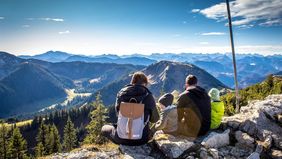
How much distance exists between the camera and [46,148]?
7056 centimetres

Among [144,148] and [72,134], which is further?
[72,134]

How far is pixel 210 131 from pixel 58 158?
7931 millimetres

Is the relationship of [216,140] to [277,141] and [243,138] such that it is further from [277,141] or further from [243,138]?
[277,141]

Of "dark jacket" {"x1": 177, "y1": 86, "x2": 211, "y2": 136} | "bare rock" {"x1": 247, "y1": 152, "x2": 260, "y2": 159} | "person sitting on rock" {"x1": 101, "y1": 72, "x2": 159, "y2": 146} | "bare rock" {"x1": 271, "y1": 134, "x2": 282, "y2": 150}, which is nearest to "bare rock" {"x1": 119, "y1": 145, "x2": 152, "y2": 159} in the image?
"person sitting on rock" {"x1": 101, "y1": 72, "x2": 159, "y2": 146}

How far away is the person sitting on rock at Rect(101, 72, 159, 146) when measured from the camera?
37.3 ft

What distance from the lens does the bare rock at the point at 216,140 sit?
37.9 feet

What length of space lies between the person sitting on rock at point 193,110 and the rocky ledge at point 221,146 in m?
0.52

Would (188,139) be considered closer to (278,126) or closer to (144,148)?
(144,148)

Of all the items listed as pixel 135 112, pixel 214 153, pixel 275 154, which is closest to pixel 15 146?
pixel 135 112

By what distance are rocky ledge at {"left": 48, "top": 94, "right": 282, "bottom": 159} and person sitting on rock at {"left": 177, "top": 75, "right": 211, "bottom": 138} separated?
52 cm

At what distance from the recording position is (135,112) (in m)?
11.4

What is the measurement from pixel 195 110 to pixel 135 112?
310cm

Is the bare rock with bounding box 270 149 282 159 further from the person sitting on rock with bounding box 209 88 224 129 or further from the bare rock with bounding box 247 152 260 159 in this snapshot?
the person sitting on rock with bounding box 209 88 224 129

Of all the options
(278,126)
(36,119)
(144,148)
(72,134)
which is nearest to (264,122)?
(278,126)
